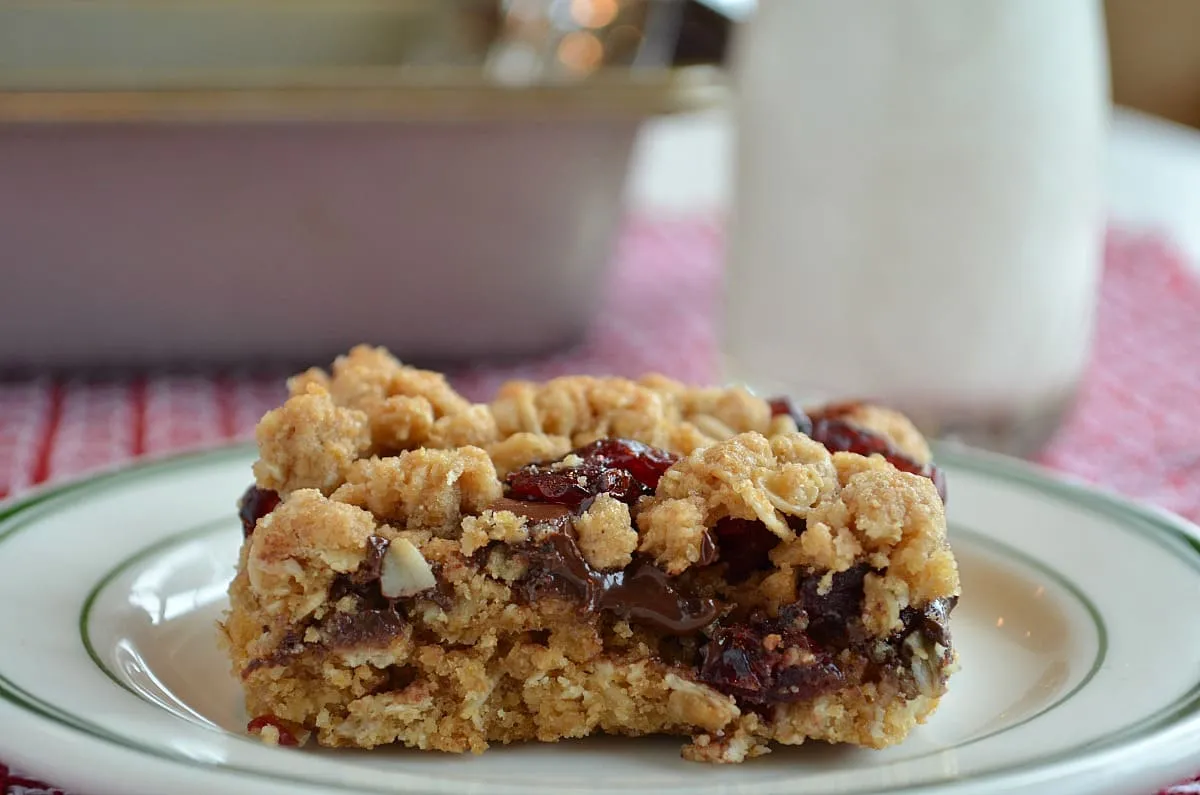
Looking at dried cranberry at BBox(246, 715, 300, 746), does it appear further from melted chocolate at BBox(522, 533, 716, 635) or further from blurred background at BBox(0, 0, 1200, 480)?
blurred background at BBox(0, 0, 1200, 480)

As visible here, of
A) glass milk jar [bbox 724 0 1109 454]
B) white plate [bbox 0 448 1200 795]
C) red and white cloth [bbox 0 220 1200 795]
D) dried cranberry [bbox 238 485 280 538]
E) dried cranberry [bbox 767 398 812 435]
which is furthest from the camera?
red and white cloth [bbox 0 220 1200 795]

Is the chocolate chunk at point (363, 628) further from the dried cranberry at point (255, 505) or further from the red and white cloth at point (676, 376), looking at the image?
the red and white cloth at point (676, 376)

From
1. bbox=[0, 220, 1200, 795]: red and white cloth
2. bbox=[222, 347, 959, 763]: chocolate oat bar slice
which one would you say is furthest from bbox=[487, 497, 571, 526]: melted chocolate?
bbox=[0, 220, 1200, 795]: red and white cloth

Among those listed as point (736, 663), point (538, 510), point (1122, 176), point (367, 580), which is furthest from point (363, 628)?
point (1122, 176)

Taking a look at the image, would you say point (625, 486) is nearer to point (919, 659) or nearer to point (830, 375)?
point (919, 659)

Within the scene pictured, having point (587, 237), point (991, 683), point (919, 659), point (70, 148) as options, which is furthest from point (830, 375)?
point (70, 148)

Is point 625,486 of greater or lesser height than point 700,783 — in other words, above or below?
above
